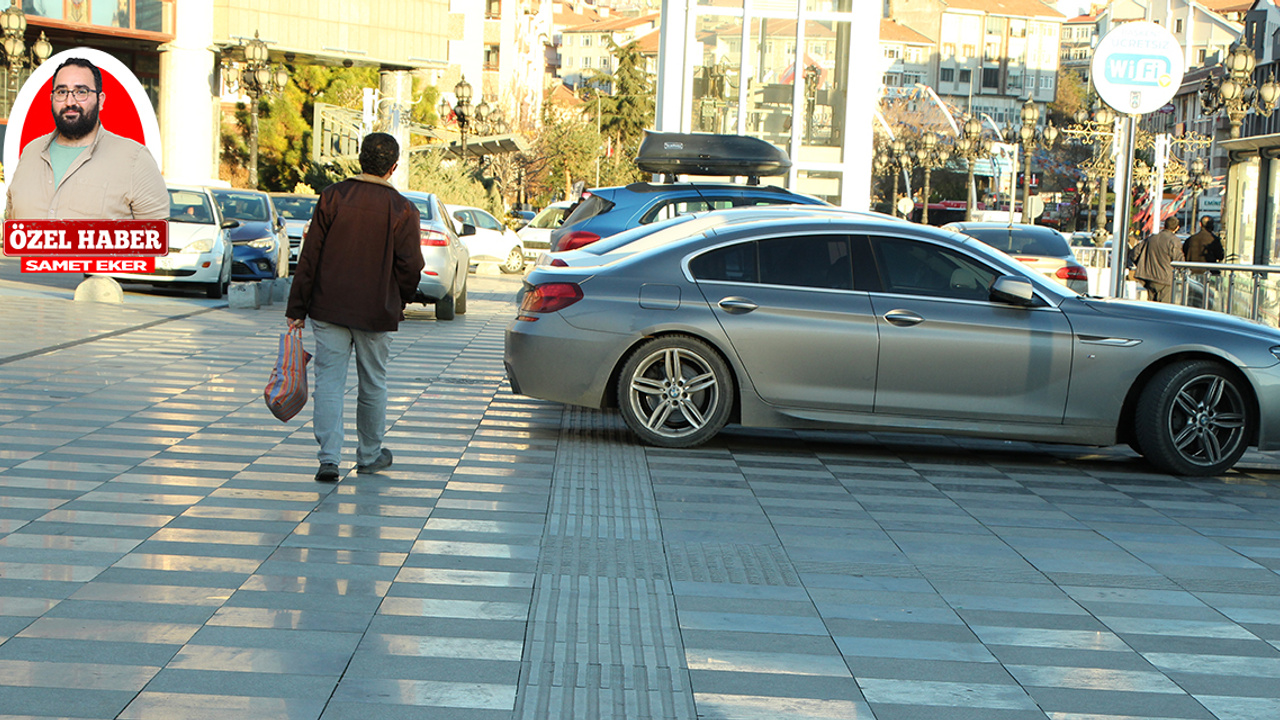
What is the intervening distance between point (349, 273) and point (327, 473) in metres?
1.00

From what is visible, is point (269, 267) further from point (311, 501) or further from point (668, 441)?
point (311, 501)

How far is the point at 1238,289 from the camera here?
44.7 ft

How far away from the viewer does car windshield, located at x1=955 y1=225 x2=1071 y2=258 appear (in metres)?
21.3

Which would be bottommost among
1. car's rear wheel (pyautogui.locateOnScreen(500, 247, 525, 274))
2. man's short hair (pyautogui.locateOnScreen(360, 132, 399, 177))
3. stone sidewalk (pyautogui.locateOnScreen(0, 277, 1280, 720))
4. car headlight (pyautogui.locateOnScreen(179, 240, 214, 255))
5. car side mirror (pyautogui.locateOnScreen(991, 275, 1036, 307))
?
stone sidewalk (pyautogui.locateOnScreen(0, 277, 1280, 720))

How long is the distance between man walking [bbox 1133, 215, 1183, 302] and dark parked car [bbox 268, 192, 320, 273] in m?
13.6

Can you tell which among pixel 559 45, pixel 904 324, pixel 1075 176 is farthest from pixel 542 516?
pixel 559 45

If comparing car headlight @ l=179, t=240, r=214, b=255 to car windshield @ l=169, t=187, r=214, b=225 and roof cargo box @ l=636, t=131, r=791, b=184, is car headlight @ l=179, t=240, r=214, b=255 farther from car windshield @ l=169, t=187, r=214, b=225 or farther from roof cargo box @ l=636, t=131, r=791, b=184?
roof cargo box @ l=636, t=131, r=791, b=184

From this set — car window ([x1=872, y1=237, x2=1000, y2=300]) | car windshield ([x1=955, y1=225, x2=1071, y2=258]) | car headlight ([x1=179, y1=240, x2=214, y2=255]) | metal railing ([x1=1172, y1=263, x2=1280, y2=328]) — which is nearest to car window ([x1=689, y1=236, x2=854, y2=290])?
car window ([x1=872, y1=237, x2=1000, y2=300])

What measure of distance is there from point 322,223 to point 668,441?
2.61 metres

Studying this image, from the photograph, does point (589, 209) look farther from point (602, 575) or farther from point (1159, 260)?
point (1159, 260)

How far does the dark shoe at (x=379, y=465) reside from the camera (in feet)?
24.2

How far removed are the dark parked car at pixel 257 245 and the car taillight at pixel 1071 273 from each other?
11.2 m

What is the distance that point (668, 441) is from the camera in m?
8.57

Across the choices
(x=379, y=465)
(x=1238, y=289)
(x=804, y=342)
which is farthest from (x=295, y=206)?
(x=379, y=465)
